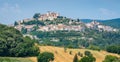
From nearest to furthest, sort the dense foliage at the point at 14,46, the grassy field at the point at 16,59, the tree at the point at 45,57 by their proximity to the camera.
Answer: the grassy field at the point at 16,59 < the tree at the point at 45,57 < the dense foliage at the point at 14,46

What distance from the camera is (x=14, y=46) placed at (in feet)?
558

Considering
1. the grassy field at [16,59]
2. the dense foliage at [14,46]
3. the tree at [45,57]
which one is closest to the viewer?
the grassy field at [16,59]

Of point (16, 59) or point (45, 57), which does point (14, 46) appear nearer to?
point (16, 59)

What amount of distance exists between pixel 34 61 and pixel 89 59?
26.6m

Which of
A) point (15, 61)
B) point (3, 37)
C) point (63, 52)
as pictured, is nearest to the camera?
point (15, 61)

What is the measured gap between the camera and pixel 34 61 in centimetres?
16150

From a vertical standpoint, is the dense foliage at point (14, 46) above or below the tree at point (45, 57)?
above

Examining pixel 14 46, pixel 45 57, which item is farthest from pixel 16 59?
pixel 14 46

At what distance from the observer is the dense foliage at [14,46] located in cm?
16650

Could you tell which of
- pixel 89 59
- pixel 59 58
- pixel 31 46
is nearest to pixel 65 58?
pixel 59 58

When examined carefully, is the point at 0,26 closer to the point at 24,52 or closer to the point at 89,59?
the point at 24,52

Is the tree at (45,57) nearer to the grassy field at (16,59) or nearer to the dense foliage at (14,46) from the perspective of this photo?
the grassy field at (16,59)

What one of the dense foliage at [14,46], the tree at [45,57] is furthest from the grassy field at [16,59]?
the dense foliage at [14,46]

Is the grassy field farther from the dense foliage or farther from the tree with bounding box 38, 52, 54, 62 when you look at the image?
the dense foliage
